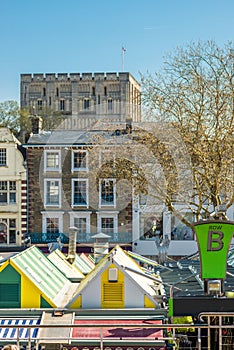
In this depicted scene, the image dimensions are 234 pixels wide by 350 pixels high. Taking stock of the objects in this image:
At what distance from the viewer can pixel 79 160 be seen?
40.1m

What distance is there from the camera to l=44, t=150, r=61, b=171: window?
40000 mm

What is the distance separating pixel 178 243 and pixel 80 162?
26.0 ft

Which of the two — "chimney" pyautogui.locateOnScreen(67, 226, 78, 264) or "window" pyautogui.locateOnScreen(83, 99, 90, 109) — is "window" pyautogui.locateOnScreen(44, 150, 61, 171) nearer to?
"chimney" pyautogui.locateOnScreen(67, 226, 78, 264)

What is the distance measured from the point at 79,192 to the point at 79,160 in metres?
2.00

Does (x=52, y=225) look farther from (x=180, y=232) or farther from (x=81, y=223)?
(x=180, y=232)

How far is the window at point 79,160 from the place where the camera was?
3984 centimetres

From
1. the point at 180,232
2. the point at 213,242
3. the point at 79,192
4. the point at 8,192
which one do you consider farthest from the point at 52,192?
the point at 213,242

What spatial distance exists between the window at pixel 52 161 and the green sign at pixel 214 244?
89.1ft

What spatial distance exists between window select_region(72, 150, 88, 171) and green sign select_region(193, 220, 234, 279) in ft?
87.5

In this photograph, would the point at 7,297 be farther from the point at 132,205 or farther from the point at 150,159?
the point at 132,205

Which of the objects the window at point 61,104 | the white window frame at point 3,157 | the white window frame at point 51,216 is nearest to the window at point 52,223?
the white window frame at point 51,216

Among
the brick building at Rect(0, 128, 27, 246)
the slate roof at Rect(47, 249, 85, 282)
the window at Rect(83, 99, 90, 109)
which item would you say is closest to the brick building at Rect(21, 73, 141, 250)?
the brick building at Rect(0, 128, 27, 246)

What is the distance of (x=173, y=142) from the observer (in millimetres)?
24094

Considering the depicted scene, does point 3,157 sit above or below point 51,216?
above
